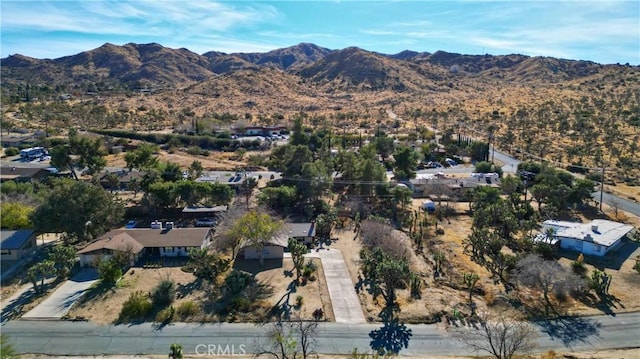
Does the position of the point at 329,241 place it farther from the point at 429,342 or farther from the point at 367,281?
the point at 429,342

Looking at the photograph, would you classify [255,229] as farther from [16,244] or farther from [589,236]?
[589,236]

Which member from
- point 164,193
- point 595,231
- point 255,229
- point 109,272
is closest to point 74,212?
point 109,272

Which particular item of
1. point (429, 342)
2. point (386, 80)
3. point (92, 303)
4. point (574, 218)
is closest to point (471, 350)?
point (429, 342)

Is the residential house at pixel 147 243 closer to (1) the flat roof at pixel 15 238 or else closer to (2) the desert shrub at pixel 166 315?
(1) the flat roof at pixel 15 238

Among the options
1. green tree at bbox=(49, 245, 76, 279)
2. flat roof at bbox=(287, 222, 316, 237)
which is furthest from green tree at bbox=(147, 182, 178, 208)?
flat roof at bbox=(287, 222, 316, 237)

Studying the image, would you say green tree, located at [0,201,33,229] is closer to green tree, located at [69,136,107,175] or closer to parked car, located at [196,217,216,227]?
parked car, located at [196,217,216,227]
